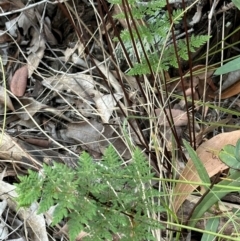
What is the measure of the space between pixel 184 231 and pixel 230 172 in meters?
0.25

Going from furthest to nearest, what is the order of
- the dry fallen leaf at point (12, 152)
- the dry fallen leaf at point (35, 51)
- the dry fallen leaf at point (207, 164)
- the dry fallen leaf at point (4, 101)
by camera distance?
the dry fallen leaf at point (35, 51) → the dry fallen leaf at point (4, 101) → the dry fallen leaf at point (12, 152) → the dry fallen leaf at point (207, 164)

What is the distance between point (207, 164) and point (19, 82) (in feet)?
2.69

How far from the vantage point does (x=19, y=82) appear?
2.01m

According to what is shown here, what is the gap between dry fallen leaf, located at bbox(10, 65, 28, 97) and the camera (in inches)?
78.2

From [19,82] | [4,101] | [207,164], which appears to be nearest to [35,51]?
[19,82]

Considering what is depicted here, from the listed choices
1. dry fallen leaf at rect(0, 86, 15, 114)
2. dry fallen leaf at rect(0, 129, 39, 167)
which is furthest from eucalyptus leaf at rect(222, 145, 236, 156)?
dry fallen leaf at rect(0, 86, 15, 114)

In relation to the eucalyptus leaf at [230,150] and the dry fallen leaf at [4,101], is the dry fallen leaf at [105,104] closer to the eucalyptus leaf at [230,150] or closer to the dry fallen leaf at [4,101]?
the dry fallen leaf at [4,101]

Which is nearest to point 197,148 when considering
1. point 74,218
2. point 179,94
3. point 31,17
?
point 179,94

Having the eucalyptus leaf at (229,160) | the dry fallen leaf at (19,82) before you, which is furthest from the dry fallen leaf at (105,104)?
the eucalyptus leaf at (229,160)

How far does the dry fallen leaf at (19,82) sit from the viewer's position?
199 centimetres

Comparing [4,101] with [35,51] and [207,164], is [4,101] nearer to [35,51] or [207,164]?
[35,51]

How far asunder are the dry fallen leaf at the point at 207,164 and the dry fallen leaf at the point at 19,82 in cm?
74

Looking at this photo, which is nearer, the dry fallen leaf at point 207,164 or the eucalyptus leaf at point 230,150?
the eucalyptus leaf at point 230,150

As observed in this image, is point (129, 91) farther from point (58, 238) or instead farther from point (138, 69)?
point (58, 238)
